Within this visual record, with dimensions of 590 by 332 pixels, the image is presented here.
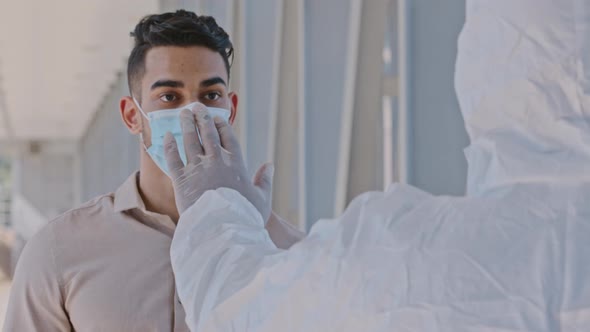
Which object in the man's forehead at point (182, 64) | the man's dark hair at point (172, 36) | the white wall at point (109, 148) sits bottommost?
the white wall at point (109, 148)

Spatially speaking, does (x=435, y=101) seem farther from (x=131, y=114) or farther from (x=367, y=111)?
(x=131, y=114)

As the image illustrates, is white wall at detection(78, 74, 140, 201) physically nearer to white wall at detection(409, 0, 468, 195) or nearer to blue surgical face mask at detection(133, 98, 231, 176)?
white wall at detection(409, 0, 468, 195)

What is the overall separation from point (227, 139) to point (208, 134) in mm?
54

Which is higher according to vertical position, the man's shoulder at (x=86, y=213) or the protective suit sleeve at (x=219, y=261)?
the protective suit sleeve at (x=219, y=261)

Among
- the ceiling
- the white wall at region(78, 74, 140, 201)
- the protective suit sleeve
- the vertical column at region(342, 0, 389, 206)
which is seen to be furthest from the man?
the white wall at region(78, 74, 140, 201)

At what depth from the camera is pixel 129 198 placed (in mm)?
2107

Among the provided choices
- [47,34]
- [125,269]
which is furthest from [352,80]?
[47,34]

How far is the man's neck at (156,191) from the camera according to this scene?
2.13 meters

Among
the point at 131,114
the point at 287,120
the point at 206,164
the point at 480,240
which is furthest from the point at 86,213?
the point at 287,120

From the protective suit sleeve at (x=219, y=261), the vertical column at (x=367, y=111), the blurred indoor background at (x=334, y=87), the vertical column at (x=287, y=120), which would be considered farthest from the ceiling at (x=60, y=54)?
the protective suit sleeve at (x=219, y=261)

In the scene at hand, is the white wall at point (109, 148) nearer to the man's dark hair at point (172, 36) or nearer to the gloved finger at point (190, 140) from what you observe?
the man's dark hair at point (172, 36)

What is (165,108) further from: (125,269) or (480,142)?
(480,142)

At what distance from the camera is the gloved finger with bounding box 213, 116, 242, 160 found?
159 centimetres

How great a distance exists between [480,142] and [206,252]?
16.2 inches
